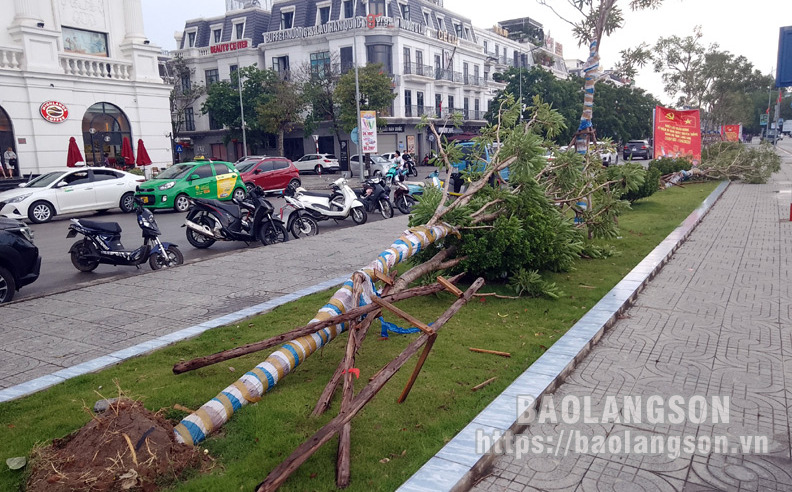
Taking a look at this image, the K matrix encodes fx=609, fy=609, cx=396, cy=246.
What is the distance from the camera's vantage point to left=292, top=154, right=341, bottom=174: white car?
40.5m

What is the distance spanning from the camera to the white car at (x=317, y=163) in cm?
4047

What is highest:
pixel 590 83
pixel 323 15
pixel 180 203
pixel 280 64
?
pixel 323 15

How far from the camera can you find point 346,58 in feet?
142

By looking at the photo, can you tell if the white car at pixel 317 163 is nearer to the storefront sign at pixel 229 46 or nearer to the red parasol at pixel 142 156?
the storefront sign at pixel 229 46

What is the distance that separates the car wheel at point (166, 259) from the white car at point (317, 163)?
30569mm

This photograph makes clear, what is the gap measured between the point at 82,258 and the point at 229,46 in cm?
4196

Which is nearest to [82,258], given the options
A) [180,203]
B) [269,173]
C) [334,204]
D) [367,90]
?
[334,204]

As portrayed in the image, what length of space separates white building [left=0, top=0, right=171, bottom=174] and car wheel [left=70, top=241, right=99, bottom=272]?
17522 mm

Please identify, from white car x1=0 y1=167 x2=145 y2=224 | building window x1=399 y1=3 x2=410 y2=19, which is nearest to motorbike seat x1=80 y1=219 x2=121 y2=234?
white car x1=0 y1=167 x2=145 y2=224

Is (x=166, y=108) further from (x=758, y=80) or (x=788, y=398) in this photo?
(x=758, y=80)

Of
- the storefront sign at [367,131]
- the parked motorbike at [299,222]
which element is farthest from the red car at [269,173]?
the parked motorbike at [299,222]

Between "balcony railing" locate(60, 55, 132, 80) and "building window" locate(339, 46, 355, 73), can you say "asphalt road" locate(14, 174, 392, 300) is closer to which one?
"balcony railing" locate(60, 55, 132, 80)

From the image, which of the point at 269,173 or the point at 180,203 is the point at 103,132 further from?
the point at 180,203

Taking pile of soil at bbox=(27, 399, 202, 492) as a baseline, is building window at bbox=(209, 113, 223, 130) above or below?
above
